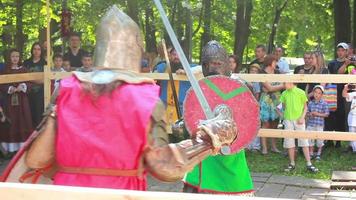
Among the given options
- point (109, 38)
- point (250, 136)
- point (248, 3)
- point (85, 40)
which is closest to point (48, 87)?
point (250, 136)

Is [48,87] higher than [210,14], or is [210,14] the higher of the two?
[210,14]

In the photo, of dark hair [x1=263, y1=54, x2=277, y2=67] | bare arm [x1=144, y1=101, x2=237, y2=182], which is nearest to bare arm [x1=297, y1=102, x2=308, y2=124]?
dark hair [x1=263, y1=54, x2=277, y2=67]

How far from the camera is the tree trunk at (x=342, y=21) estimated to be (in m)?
13.9

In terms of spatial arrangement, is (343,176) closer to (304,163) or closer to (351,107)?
(304,163)

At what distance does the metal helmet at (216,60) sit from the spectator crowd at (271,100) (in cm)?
293

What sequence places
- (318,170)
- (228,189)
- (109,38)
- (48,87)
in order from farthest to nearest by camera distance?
(48,87) → (318,170) → (228,189) → (109,38)

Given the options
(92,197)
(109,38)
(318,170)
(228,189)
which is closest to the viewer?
(92,197)

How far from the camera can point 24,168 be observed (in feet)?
8.60

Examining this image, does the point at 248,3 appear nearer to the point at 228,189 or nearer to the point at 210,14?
the point at 210,14

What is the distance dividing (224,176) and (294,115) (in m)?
3.36

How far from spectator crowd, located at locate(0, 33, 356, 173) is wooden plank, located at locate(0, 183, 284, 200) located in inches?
219

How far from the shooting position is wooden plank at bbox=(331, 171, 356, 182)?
6711mm

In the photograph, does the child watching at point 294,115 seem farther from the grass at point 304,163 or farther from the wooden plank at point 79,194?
the wooden plank at point 79,194

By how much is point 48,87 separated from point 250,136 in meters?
4.32
